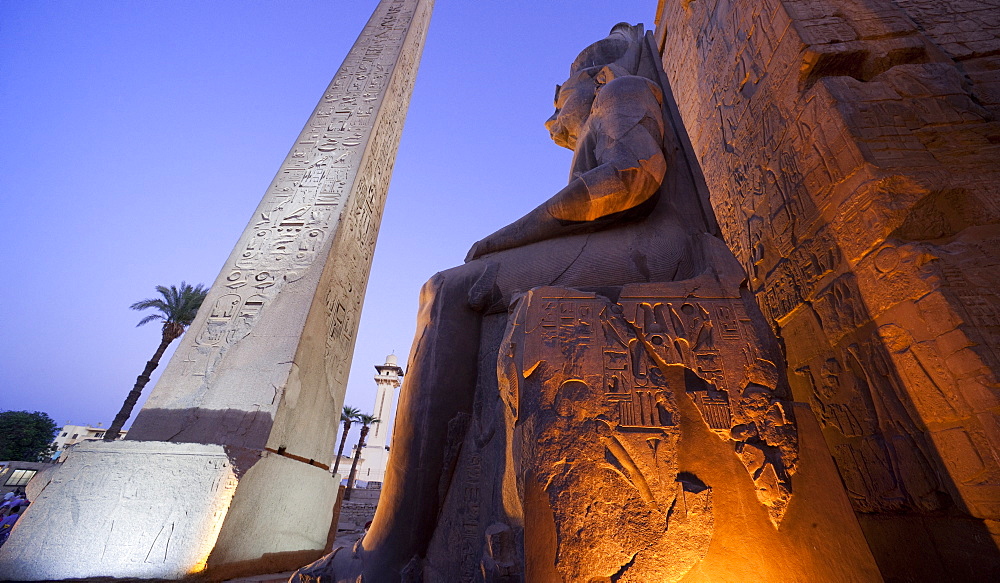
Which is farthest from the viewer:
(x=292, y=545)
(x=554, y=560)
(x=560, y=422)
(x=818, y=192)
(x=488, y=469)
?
(x=292, y=545)

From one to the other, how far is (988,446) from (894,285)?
2.00 ft

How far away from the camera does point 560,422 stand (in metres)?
1.13

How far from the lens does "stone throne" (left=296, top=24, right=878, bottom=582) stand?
1.02 meters

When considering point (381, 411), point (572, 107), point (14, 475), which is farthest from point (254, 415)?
point (381, 411)

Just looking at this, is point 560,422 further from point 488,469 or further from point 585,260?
point 585,260

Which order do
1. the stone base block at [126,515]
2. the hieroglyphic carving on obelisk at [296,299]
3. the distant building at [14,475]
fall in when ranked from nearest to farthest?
1. the stone base block at [126,515]
2. the hieroglyphic carving on obelisk at [296,299]
3. the distant building at [14,475]

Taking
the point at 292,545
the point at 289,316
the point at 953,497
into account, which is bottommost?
the point at 292,545

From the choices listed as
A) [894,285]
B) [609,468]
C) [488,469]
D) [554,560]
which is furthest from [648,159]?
[554,560]

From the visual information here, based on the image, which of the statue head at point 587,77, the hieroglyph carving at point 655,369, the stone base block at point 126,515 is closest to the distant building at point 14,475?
the stone base block at point 126,515

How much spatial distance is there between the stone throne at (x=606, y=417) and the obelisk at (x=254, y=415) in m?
1.52

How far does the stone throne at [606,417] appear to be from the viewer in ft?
3.34

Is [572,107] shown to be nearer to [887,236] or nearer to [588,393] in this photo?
[887,236]

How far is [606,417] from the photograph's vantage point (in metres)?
1.14

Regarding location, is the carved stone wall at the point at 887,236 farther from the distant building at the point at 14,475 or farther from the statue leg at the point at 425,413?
the distant building at the point at 14,475
